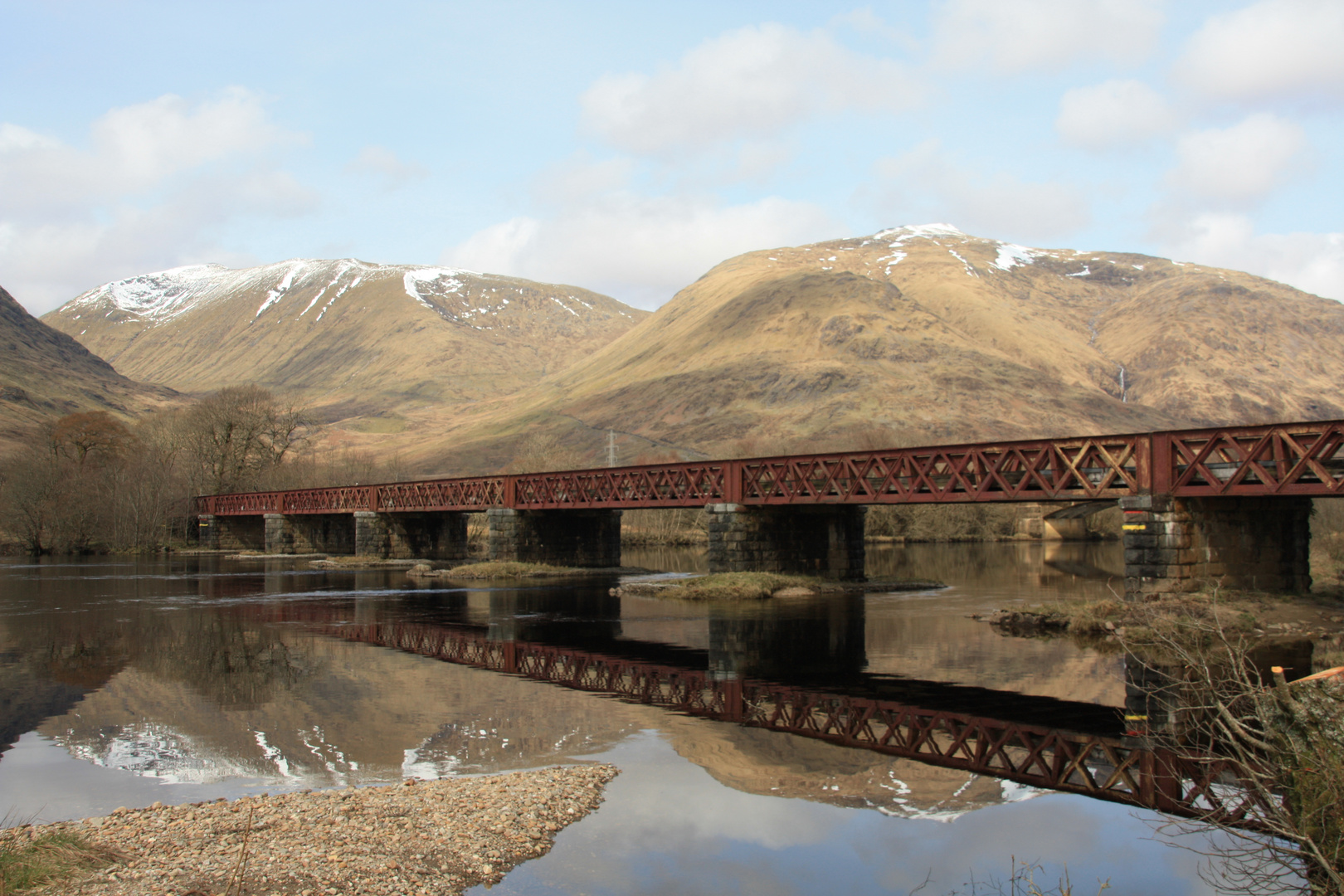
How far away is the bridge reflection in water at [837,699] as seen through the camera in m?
13.1

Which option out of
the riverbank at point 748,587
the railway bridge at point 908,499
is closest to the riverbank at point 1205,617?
the railway bridge at point 908,499

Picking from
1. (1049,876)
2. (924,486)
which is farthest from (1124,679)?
(924,486)

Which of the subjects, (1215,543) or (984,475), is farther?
(984,475)

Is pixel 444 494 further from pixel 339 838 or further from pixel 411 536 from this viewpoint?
pixel 339 838

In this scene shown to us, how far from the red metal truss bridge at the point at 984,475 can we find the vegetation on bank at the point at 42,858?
25.2 m

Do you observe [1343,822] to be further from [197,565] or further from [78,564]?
[78,564]

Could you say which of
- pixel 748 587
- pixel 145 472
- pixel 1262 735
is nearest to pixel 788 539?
pixel 748 587

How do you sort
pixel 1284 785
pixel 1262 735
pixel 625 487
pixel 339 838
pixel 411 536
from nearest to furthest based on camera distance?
pixel 1284 785
pixel 339 838
pixel 1262 735
pixel 625 487
pixel 411 536

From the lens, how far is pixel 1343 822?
7.54 metres

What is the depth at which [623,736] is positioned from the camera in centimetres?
1566

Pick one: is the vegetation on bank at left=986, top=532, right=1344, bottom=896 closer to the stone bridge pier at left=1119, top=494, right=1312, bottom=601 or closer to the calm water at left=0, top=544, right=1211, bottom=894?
the calm water at left=0, top=544, right=1211, bottom=894

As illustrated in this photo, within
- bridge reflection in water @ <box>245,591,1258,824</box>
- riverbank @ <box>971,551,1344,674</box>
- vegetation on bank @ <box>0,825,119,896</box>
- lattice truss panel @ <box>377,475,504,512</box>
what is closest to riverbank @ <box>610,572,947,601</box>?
bridge reflection in water @ <box>245,591,1258,824</box>

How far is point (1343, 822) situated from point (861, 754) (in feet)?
23.9

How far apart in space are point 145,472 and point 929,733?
87060mm
